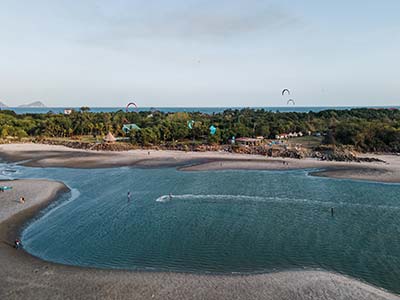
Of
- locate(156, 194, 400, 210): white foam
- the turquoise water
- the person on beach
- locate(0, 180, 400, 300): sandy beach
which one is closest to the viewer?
locate(0, 180, 400, 300): sandy beach

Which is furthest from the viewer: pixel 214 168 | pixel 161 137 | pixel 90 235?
pixel 161 137

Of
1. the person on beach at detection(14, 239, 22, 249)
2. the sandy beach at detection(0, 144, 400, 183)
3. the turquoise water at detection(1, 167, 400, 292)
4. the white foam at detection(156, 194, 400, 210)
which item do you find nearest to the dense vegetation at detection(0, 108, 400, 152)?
the sandy beach at detection(0, 144, 400, 183)

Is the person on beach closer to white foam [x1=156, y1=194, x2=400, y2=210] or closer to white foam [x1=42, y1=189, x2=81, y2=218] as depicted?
white foam [x1=42, y1=189, x2=81, y2=218]

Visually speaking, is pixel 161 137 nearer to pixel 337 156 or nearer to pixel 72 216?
pixel 337 156

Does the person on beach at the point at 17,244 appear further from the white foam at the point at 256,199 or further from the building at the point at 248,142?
the building at the point at 248,142

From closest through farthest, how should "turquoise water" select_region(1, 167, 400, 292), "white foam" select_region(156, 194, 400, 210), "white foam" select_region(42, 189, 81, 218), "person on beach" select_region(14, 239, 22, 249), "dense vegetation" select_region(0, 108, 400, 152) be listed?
"turquoise water" select_region(1, 167, 400, 292)
"person on beach" select_region(14, 239, 22, 249)
"white foam" select_region(42, 189, 81, 218)
"white foam" select_region(156, 194, 400, 210)
"dense vegetation" select_region(0, 108, 400, 152)

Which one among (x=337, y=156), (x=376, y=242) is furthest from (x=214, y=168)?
(x=376, y=242)
